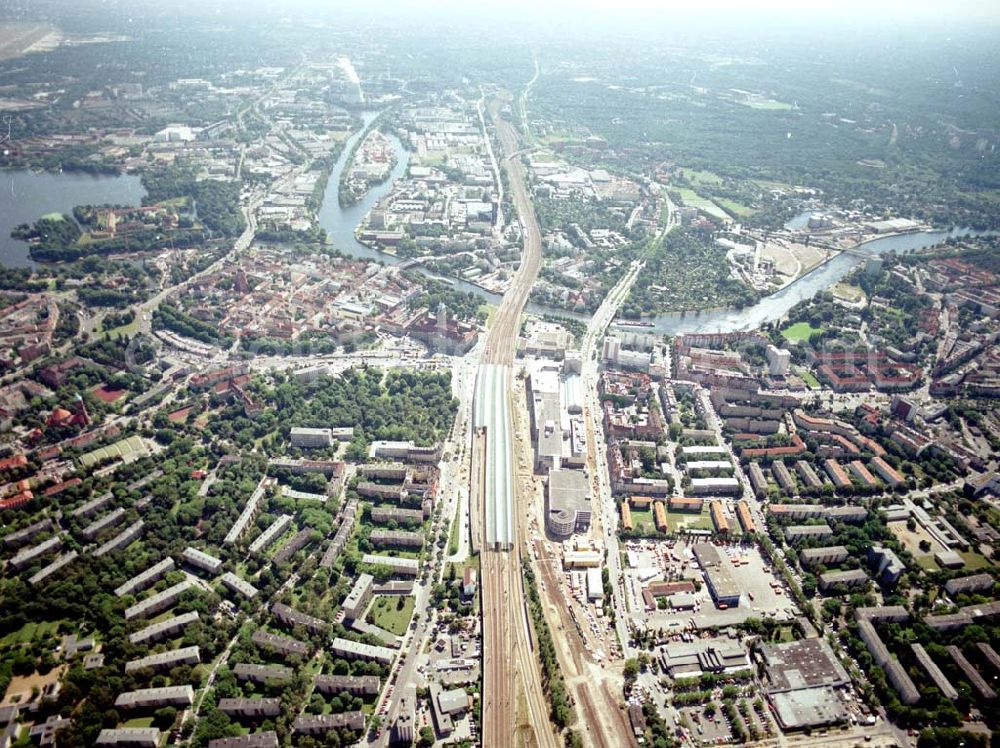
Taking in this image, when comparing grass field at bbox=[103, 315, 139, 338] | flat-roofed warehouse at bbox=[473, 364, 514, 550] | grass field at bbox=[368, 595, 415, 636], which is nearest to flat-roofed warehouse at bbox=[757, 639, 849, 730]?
flat-roofed warehouse at bbox=[473, 364, 514, 550]

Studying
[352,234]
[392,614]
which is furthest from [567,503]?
[352,234]

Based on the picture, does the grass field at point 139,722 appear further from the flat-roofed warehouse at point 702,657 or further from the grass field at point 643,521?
the grass field at point 643,521

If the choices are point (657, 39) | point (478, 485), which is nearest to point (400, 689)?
point (478, 485)

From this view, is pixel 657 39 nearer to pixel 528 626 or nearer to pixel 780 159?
pixel 780 159

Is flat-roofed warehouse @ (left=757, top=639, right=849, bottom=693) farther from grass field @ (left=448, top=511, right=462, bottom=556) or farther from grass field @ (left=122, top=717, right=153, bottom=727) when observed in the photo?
grass field @ (left=122, top=717, right=153, bottom=727)

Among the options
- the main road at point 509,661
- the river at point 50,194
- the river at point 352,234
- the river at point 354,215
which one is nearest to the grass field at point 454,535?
the main road at point 509,661
